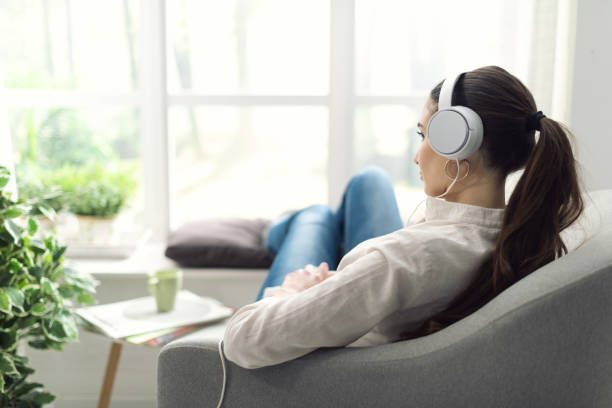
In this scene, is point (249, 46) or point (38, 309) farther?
point (249, 46)

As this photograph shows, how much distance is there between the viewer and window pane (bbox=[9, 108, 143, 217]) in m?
2.84

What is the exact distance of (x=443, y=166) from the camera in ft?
3.64

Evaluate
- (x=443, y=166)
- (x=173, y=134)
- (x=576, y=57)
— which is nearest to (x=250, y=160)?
(x=173, y=134)

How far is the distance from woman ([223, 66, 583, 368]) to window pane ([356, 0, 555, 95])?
5.35 feet

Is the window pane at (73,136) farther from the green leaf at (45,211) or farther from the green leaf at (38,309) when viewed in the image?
the green leaf at (38,309)

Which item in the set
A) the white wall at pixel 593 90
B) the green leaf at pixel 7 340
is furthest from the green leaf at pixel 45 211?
the white wall at pixel 593 90

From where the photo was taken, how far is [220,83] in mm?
2861

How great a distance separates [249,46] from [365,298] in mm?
2115

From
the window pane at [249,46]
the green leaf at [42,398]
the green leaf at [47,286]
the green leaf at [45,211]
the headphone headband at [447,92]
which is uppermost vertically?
the window pane at [249,46]

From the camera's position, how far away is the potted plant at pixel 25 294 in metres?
1.64

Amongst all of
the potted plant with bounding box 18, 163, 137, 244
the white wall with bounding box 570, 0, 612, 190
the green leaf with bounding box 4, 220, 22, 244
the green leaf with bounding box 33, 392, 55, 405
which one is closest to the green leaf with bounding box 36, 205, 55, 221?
the green leaf with bounding box 4, 220, 22, 244

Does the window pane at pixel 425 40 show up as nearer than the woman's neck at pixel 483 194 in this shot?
No

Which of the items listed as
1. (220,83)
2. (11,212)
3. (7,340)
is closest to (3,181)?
(11,212)

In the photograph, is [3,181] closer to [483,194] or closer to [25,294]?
[25,294]
